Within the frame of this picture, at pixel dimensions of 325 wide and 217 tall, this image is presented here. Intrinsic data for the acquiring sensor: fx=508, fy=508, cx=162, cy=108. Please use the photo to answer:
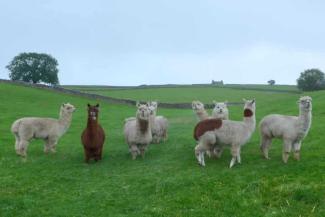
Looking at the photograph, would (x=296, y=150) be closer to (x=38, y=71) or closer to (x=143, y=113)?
(x=143, y=113)

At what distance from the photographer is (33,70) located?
77.6m

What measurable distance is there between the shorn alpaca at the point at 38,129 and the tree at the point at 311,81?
62.4 m

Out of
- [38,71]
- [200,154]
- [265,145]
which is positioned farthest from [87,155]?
[38,71]

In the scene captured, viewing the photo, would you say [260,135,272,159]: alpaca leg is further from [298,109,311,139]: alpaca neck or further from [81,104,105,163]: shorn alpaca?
[81,104,105,163]: shorn alpaca

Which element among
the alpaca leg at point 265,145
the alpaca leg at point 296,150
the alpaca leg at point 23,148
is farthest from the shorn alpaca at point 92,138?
the alpaca leg at point 296,150

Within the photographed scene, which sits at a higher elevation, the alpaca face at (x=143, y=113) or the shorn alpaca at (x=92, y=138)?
the alpaca face at (x=143, y=113)

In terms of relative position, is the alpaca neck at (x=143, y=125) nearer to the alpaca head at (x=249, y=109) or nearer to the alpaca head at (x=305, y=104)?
the alpaca head at (x=249, y=109)

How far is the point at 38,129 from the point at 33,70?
63959mm

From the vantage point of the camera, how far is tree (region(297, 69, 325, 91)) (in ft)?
246

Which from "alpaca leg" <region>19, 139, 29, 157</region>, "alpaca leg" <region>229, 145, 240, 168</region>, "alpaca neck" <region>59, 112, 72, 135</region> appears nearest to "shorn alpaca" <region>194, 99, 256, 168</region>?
"alpaca leg" <region>229, 145, 240, 168</region>

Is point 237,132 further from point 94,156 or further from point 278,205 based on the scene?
point 94,156

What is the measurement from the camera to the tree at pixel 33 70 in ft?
254

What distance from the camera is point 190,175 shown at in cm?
1261

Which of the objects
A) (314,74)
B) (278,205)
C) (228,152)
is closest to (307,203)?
(278,205)
